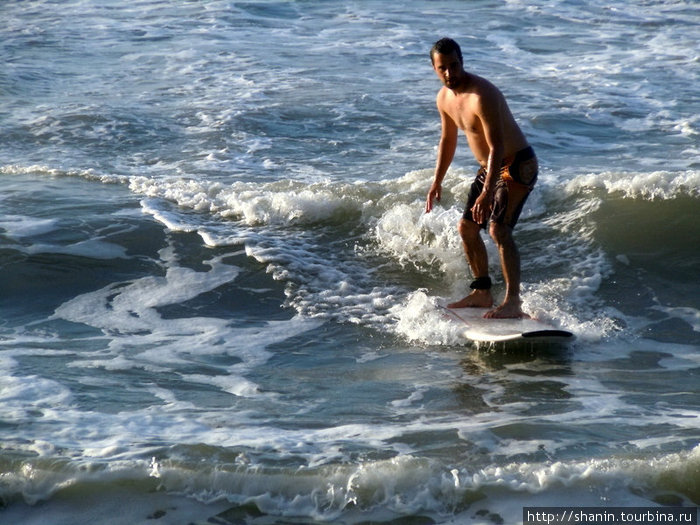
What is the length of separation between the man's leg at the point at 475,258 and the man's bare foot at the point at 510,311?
0.26m

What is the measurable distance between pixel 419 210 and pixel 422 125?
353 cm

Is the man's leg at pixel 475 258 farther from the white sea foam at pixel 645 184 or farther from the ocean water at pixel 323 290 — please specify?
the white sea foam at pixel 645 184

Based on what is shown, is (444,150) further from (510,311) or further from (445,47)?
(510,311)

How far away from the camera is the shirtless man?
6148 mm

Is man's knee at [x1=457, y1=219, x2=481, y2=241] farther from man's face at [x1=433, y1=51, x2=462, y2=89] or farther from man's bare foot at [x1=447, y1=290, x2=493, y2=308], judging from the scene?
man's face at [x1=433, y1=51, x2=462, y2=89]

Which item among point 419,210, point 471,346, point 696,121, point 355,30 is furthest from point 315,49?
point 471,346

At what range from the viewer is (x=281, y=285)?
25.0ft

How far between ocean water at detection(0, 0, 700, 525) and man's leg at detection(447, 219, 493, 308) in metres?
0.30

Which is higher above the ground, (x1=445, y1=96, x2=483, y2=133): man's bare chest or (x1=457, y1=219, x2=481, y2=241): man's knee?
(x1=445, y1=96, x2=483, y2=133): man's bare chest

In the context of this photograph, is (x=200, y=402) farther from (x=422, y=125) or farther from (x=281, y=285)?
(x=422, y=125)

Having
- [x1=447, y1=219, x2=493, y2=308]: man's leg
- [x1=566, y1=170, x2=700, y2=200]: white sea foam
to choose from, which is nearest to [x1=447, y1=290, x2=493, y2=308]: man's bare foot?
[x1=447, y1=219, x2=493, y2=308]: man's leg

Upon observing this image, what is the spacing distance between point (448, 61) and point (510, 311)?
5.26ft

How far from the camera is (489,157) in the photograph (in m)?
6.22

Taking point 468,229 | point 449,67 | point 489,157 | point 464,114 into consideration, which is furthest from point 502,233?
point 449,67
